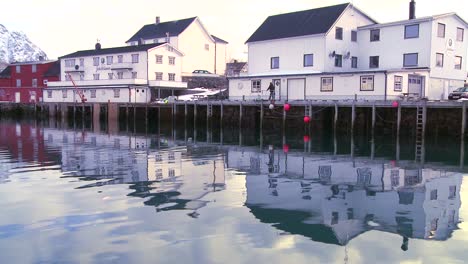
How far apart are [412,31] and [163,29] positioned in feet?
155

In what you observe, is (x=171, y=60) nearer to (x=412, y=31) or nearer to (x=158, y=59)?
(x=158, y=59)

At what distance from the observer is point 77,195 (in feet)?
48.5

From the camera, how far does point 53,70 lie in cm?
8244

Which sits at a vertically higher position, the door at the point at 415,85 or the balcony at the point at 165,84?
the balcony at the point at 165,84

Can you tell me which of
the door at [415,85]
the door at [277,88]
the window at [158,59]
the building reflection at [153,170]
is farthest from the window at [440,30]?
the window at [158,59]

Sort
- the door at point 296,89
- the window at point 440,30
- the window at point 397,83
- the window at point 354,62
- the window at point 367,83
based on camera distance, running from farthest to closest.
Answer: the window at point 354,62 → the window at point 440,30 → the door at point 296,89 → the window at point 367,83 → the window at point 397,83

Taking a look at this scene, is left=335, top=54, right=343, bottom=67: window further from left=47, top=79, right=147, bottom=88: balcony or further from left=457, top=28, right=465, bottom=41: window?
left=47, top=79, right=147, bottom=88: balcony

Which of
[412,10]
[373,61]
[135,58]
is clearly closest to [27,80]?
[135,58]

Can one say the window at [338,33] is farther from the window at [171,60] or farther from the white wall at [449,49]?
the window at [171,60]

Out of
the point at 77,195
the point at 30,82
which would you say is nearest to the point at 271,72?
the point at 77,195

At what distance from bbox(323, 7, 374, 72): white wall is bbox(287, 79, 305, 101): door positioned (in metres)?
4.13

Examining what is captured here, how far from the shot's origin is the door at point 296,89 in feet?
149

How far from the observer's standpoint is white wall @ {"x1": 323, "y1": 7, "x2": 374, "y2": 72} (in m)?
48.5

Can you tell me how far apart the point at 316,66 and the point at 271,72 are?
5.36 m
